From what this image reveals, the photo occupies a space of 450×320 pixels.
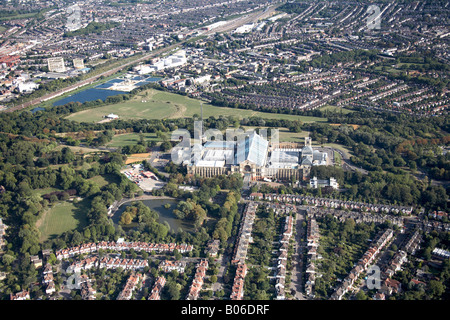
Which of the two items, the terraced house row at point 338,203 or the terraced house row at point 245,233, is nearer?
the terraced house row at point 245,233

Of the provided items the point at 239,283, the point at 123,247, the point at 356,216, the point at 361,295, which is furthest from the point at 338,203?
the point at 123,247

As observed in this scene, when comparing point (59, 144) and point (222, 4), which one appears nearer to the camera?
point (59, 144)

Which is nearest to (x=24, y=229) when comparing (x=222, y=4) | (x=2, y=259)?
(x=2, y=259)

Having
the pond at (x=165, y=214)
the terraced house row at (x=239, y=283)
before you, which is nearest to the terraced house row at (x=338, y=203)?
the pond at (x=165, y=214)

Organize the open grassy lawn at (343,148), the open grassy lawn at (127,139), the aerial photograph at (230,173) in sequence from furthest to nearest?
the open grassy lawn at (127,139), the open grassy lawn at (343,148), the aerial photograph at (230,173)

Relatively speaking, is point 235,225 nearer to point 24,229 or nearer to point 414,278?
point 414,278

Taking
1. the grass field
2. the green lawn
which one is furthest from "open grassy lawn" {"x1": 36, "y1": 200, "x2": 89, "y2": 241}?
the grass field

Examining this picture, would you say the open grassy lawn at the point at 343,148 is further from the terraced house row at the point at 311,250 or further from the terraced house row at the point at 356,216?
the terraced house row at the point at 311,250
